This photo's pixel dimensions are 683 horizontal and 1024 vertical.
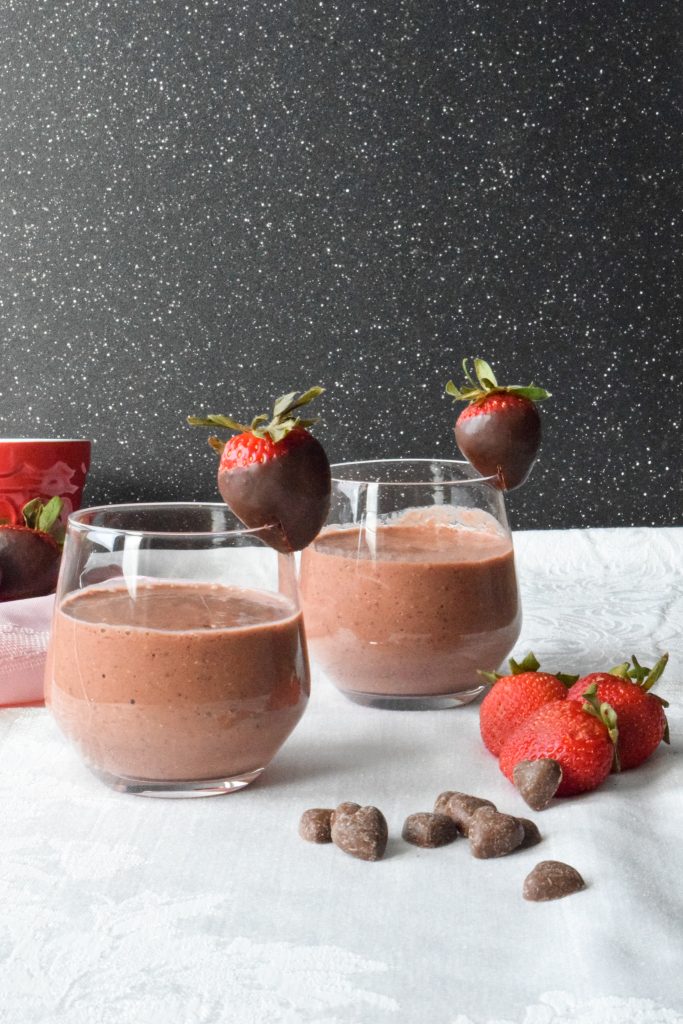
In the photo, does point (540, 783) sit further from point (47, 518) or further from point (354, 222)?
point (354, 222)

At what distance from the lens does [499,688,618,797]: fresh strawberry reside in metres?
0.72

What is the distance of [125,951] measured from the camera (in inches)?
20.3

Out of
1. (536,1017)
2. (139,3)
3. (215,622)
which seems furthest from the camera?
(139,3)

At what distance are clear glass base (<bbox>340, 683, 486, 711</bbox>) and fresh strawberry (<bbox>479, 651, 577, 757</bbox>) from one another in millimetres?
100

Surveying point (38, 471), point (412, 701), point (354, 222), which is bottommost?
point (412, 701)

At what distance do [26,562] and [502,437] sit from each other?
1.48 feet

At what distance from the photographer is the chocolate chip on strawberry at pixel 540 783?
70 cm

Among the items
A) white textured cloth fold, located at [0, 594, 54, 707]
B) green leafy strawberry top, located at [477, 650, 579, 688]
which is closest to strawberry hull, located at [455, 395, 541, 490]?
green leafy strawberry top, located at [477, 650, 579, 688]

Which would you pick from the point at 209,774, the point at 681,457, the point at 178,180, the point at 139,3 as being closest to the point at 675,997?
the point at 209,774

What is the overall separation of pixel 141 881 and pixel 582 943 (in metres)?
0.23

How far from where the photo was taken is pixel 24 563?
1021 millimetres

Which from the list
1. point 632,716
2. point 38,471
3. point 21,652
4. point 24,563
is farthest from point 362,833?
point 38,471

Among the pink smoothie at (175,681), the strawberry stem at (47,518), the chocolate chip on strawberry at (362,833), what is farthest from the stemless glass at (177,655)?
the strawberry stem at (47,518)

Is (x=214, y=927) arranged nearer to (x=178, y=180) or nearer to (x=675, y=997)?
(x=675, y=997)
